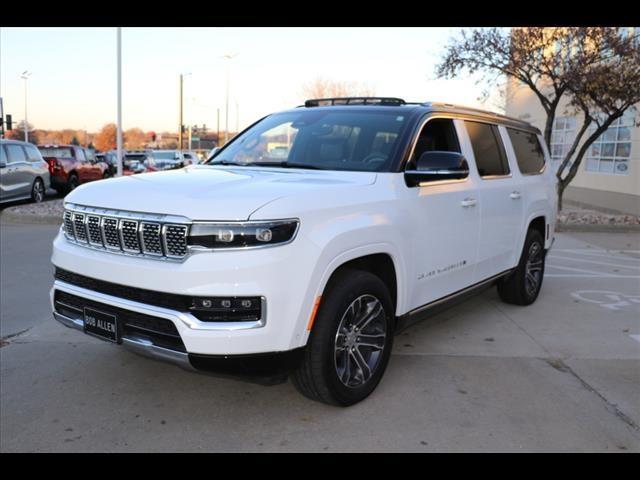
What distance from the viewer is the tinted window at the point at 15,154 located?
14102 mm

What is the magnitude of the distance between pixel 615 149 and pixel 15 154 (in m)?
19.8

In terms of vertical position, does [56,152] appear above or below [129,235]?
above

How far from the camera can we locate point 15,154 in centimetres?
1435

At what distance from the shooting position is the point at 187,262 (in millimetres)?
2861

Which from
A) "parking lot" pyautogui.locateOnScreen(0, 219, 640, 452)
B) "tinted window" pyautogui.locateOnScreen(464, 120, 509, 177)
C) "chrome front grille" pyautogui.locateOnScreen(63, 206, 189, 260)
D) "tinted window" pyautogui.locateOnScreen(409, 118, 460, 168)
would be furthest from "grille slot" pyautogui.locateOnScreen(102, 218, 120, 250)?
"tinted window" pyautogui.locateOnScreen(464, 120, 509, 177)

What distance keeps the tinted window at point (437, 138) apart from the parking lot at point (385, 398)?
163 cm

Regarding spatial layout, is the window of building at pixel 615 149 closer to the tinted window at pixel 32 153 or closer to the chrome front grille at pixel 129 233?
the tinted window at pixel 32 153

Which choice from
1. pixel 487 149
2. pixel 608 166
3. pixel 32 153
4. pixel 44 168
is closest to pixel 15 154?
pixel 32 153

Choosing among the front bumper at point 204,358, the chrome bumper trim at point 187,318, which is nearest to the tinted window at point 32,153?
the front bumper at point 204,358

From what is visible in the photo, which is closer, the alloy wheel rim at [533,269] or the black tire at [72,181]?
the alloy wheel rim at [533,269]

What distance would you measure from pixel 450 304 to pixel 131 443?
2.60 m

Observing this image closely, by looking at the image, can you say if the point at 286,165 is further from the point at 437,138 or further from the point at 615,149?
the point at 615,149

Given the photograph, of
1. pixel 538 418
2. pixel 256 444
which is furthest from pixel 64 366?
pixel 538 418

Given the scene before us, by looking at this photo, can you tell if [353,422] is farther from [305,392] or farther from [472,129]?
[472,129]
